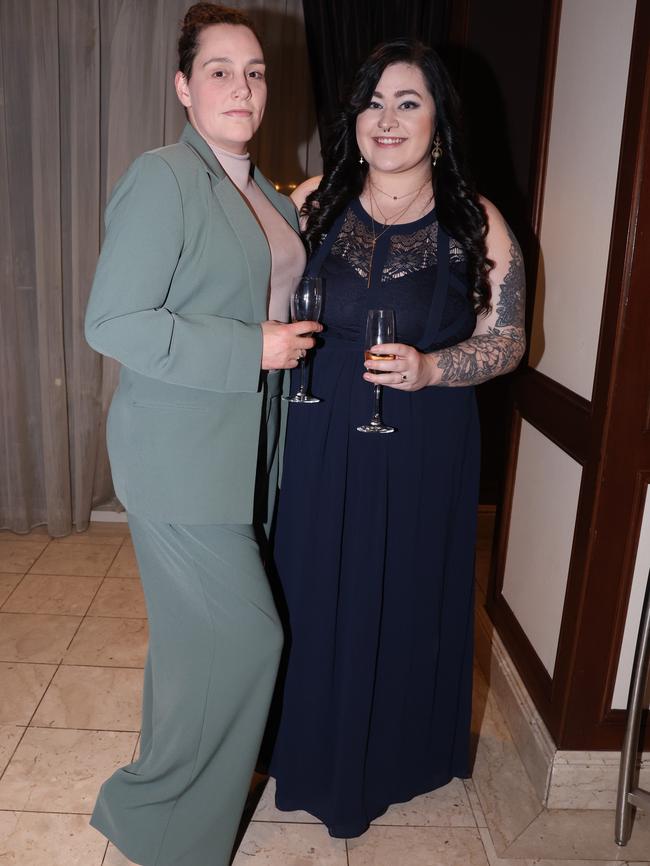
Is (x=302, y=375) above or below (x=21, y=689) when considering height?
above

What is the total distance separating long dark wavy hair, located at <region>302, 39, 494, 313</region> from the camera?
199 cm

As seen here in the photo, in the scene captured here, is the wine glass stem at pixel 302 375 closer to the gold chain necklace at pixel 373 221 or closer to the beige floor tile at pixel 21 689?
the gold chain necklace at pixel 373 221

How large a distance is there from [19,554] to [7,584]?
331mm

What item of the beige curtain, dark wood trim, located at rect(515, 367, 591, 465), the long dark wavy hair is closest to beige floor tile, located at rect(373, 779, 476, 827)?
dark wood trim, located at rect(515, 367, 591, 465)

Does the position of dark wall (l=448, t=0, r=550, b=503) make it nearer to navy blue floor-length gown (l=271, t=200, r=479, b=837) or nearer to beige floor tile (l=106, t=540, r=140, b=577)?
beige floor tile (l=106, t=540, r=140, b=577)

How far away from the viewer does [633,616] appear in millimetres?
2289

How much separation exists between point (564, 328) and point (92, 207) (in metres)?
2.41

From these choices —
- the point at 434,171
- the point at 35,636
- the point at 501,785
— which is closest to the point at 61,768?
the point at 35,636

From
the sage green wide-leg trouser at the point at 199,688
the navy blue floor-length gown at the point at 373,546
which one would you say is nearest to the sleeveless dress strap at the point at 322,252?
the navy blue floor-length gown at the point at 373,546

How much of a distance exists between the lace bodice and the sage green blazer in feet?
0.85

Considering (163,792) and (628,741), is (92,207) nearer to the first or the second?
(163,792)

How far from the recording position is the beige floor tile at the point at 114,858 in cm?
207

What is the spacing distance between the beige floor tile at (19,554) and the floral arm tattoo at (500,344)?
8.35ft

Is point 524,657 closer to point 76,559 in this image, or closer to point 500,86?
point 76,559
